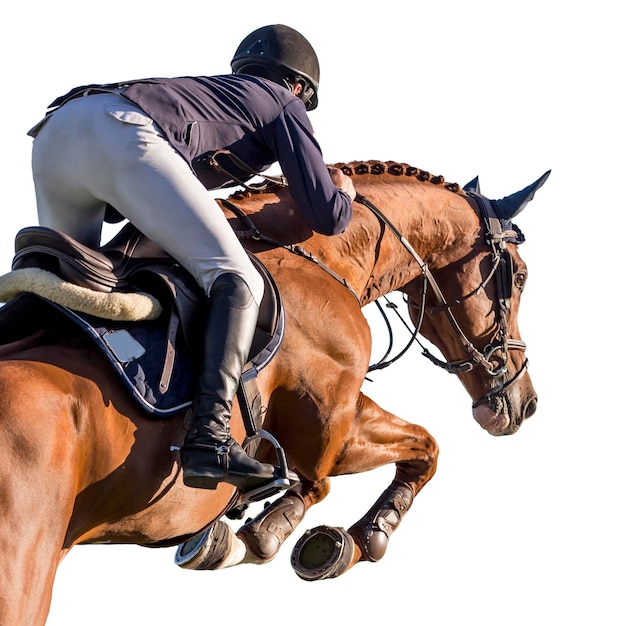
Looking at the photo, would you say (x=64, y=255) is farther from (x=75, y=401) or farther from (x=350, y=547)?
(x=350, y=547)

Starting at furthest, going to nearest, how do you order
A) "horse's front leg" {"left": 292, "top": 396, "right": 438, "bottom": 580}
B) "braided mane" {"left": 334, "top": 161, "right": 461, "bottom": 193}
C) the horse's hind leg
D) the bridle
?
the bridle
"braided mane" {"left": 334, "top": 161, "right": 461, "bottom": 193}
"horse's front leg" {"left": 292, "top": 396, "right": 438, "bottom": 580}
the horse's hind leg

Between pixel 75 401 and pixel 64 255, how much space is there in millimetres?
812

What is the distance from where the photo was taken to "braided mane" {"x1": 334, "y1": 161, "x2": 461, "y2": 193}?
801cm

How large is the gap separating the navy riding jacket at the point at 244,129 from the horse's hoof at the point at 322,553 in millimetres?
2034

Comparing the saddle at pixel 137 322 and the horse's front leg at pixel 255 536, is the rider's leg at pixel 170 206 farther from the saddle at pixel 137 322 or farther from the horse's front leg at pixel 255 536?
the horse's front leg at pixel 255 536

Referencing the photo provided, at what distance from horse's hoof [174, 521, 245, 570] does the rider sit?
118 centimetres

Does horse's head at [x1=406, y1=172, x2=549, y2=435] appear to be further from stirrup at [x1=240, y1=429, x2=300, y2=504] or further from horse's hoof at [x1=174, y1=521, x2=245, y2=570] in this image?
stirrup at [x1=240, y1=429, x2=300, y2=504]

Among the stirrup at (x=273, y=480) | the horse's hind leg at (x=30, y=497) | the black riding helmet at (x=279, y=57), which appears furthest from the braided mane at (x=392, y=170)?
the horse's hind leg at (x=30, y=497)

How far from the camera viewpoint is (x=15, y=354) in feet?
18.2

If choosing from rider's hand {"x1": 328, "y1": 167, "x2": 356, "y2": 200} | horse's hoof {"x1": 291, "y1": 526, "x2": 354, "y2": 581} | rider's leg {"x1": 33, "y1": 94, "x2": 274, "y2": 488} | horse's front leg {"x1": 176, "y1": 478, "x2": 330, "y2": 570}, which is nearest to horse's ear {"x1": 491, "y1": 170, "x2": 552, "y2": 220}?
rider's hand {"x1": 328, "y1": 167, "x2": 356, "y2": 200}

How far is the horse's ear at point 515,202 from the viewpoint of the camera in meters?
8.73

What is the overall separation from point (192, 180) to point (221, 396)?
1163 millimetres

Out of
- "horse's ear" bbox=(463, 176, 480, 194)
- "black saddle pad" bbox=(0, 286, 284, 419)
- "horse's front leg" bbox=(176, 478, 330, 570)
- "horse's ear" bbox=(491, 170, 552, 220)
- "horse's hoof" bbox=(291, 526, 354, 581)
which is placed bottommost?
"horse's hoof" bbox=(291, 526, 354, 581)

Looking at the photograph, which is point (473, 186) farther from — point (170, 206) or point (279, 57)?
point (170, 206)
